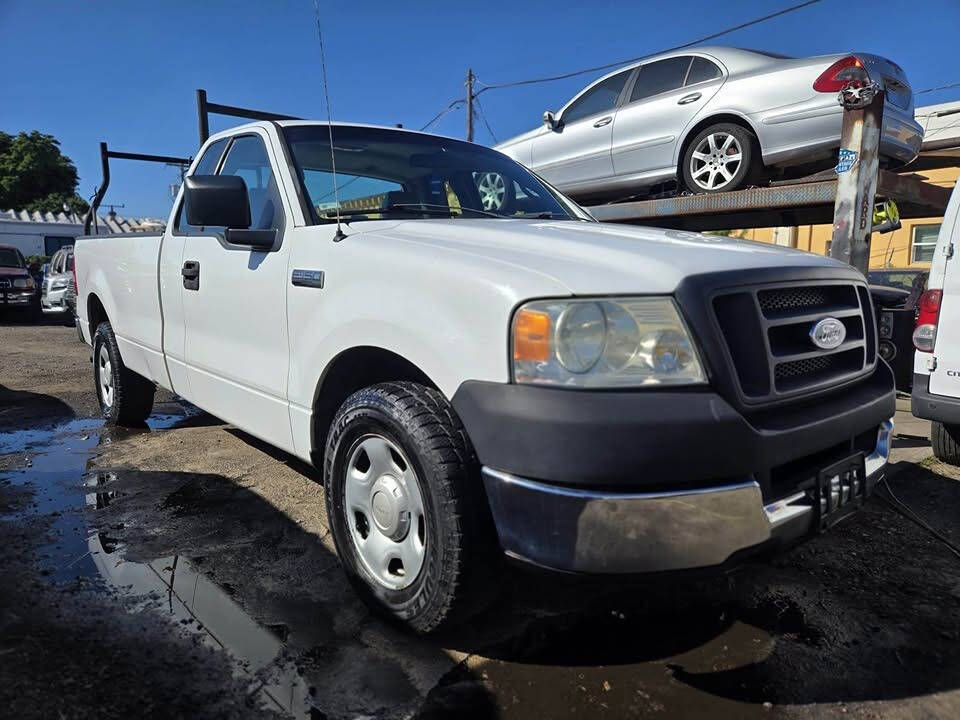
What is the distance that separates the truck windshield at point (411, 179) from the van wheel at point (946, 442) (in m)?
2.70

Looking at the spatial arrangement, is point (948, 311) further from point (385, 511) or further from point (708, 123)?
point (385, 511)

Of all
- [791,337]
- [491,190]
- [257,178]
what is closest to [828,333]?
[791,337]

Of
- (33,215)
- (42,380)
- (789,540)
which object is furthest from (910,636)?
(33,215)

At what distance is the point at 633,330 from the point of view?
1808 mm

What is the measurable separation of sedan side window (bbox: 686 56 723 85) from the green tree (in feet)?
145

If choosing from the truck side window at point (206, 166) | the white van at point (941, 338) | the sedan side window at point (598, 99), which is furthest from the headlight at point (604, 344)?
the sedan side window at point (598, 99)

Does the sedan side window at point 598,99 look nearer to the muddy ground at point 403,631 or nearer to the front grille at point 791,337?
the muddy ground at point 403,631

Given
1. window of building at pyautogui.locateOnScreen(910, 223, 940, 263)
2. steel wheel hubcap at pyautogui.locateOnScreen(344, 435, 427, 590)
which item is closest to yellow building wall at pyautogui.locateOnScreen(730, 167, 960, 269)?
window of building at pyautogui.locateOnScreen(910, 223, 940, 263)

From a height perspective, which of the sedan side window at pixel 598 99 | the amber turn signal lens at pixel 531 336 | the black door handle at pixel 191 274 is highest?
the sedan side window at pixel 598 99

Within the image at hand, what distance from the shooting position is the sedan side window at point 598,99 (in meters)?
6.62

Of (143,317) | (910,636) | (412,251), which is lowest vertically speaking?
(910,636)

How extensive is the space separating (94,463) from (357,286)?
2934 millimetres

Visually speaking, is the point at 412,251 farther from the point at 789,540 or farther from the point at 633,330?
the point at 789,540

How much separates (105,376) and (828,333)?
16.6ft
